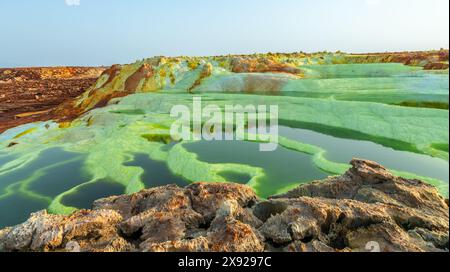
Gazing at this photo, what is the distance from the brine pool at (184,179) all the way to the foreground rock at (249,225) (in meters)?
4.92

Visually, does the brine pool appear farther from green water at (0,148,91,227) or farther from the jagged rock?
the jagged rock

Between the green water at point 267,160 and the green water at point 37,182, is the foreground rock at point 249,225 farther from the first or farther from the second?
the green water at point 37,182

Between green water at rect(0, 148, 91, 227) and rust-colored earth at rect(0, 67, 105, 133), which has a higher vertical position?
rust-colored earth at rect(0, 67, 105, 133)

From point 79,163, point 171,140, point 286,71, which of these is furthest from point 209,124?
point 286,71

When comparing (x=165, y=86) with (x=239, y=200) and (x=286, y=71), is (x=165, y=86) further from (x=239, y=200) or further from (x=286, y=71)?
(x=239, y=200)

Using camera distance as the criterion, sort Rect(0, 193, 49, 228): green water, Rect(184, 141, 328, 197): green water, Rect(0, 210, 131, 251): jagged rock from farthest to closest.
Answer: Rect(184, 141, 328, 197): green water → Rect(0, 193, 49, 228): green water → Rect(0, 210, 131, 251): jagged rock

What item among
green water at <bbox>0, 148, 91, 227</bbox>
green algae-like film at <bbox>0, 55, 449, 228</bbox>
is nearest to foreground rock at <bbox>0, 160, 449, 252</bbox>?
green algae-like film at <bbox>0, 55, 449, 228</bbox>

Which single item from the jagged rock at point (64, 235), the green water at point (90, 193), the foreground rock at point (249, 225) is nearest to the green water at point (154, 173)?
the green water at point (90, 193)

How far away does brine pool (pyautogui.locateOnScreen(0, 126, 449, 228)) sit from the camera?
12.7m

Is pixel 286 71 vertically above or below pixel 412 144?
above

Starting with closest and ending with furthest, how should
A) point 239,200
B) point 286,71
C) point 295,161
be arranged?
point 239,200 < point 295,161 < point 286,71

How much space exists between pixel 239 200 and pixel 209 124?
1539 centimetres
